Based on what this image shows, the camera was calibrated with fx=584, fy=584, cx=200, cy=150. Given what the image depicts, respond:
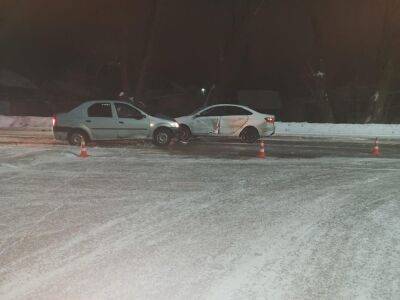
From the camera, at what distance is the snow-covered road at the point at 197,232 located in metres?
5.64

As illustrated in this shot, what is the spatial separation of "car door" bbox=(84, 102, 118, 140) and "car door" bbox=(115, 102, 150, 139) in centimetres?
21

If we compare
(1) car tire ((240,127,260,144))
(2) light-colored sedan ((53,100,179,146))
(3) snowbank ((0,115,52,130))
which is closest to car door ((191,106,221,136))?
(1) car tire ((240,127,260,144))

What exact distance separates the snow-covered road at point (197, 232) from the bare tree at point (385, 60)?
20724 millimetres

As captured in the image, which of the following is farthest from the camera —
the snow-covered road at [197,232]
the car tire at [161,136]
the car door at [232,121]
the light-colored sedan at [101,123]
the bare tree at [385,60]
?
the bare tree at [385,60]

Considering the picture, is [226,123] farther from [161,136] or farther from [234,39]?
[234,39]

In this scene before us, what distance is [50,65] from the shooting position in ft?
176

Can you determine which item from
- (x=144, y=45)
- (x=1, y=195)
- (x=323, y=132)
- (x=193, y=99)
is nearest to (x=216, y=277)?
(x=1, y=195)

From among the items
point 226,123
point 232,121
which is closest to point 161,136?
point 226,123

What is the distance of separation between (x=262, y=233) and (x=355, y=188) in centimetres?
414

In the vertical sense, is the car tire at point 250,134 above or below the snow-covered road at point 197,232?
above

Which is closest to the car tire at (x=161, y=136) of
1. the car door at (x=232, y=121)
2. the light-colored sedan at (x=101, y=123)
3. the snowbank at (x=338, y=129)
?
the light-colored sedan at (x=101, y=123)

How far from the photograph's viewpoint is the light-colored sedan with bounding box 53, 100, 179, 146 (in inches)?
709

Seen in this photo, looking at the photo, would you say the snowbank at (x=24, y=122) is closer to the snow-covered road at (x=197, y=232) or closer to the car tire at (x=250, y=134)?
the car tire at (x=250, y=134)

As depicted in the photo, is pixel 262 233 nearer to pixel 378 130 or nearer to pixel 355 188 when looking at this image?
pixel 355 188
